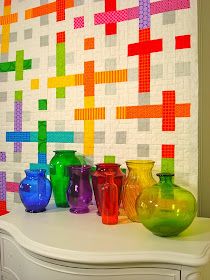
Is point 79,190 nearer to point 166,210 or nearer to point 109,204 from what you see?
point 109,204

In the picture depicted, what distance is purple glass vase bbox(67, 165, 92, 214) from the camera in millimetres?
1378

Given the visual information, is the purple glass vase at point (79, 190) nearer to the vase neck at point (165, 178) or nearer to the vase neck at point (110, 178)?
the vase neck at point (110, 178)

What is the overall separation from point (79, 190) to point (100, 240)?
361mm

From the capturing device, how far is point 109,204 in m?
1.23

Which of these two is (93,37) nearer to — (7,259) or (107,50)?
(107,50)

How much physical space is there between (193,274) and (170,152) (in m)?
0.61

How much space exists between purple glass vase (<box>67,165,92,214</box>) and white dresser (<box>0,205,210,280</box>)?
0.14m

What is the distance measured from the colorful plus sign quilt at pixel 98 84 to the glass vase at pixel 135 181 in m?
0.15

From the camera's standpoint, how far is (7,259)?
1272mm

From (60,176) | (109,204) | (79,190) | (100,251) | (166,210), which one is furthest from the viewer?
(60,176)

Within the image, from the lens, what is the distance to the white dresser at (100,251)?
0.92m

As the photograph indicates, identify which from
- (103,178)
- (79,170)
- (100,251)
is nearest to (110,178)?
(103,178)

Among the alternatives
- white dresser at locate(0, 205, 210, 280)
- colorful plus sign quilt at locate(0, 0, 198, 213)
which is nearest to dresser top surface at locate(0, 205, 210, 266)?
white dresser at locate(0, 205, 210, 280)

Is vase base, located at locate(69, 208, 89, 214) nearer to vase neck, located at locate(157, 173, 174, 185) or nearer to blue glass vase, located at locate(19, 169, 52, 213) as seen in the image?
blue glass vase, located at locate(19, 169, 52, 213)
